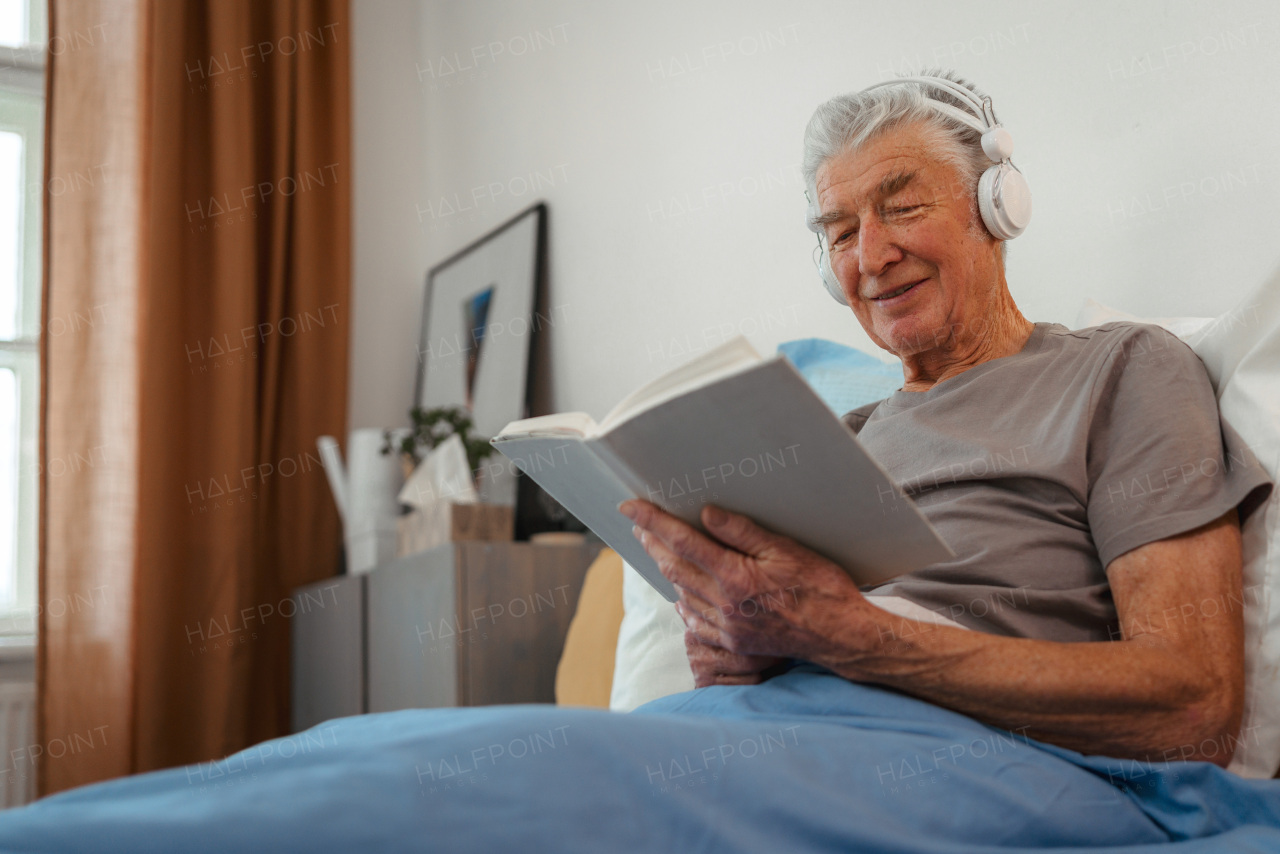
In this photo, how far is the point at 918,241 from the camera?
1.17 m

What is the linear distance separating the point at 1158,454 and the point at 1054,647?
0.20 m

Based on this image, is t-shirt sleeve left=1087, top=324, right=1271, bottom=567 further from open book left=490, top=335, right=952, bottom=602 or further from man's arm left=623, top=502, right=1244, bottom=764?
open book left=490, top=335, right=952, bottom=602

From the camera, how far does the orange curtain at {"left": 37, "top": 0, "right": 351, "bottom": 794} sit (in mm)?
2457

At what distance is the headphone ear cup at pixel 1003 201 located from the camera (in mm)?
1165

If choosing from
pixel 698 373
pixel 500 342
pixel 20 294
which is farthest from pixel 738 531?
pixel 20 294

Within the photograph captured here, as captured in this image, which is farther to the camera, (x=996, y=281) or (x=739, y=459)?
(x=996, y=281)

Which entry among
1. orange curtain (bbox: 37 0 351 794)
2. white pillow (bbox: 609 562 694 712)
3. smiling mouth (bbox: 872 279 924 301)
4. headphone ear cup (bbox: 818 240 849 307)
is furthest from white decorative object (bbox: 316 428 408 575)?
smiling mouth (bbox: 872 279 924 301)

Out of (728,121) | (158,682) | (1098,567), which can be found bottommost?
(158,682)

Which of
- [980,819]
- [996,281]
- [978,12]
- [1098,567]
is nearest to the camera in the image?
[980,819]

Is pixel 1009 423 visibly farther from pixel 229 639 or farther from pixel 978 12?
pixel 229 639

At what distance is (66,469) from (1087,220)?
2286 mm

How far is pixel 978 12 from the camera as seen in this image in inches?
59.7

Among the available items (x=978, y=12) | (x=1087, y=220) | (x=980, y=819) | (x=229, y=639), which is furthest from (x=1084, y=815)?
(x=229, y=639)

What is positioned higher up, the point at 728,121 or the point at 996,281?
the point at 728,121
